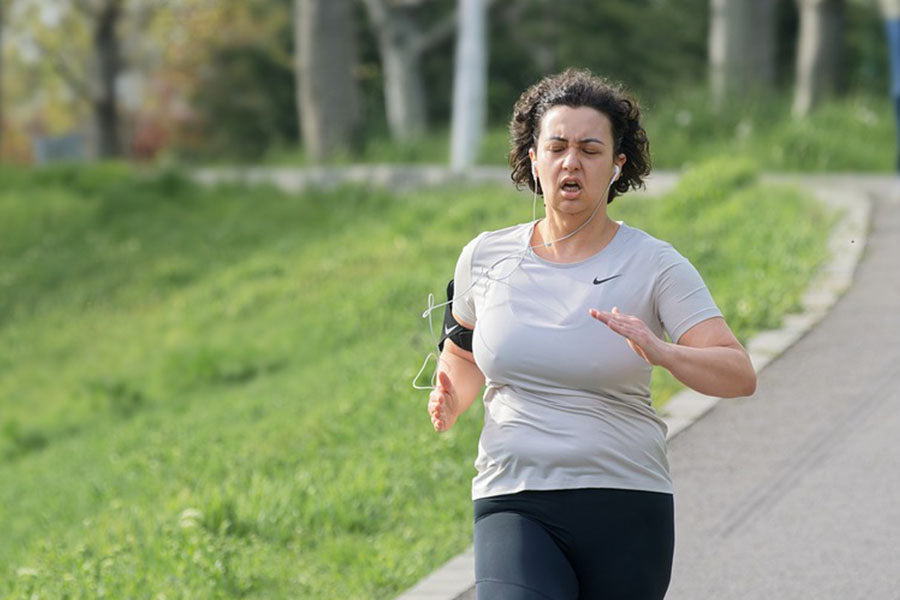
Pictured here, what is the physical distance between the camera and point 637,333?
11.9 feet

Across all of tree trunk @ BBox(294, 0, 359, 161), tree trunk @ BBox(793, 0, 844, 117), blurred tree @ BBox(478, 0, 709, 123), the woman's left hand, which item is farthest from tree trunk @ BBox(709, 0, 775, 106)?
the woman's left hand

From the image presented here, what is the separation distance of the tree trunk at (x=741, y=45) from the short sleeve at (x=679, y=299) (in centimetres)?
1650

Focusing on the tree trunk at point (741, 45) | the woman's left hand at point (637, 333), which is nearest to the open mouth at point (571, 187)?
the woman's left hand at point (637, 333)

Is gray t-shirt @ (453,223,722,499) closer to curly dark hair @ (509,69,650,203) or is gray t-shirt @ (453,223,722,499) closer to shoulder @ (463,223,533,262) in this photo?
shoulder @ (463,223,533,262)

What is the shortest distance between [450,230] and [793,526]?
947 cm

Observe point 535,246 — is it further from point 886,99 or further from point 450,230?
point 886,99

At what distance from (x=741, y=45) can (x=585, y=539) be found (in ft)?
57.9

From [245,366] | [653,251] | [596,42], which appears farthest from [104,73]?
[653,251]

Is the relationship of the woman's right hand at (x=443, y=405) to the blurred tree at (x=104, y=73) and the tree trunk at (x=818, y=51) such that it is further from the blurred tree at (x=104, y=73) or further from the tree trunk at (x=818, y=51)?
the blurred tree at (x=104, y=73)

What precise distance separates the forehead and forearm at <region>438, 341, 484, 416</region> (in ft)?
2.10

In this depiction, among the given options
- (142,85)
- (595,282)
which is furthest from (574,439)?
(142,85)

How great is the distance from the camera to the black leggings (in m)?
3.85

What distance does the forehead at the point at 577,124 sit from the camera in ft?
13.0

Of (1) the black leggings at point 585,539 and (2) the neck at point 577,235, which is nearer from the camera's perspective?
(1) the black leggings at point 585,539
